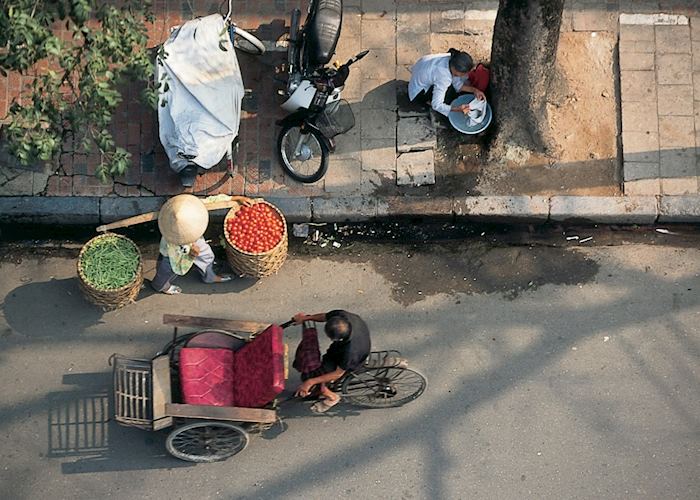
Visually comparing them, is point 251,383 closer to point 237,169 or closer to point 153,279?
point 153,279

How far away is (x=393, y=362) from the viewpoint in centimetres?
804

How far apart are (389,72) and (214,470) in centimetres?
479

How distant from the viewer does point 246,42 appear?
9422 millimetres

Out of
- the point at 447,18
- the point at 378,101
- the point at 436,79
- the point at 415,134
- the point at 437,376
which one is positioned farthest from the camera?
the point at 447,18

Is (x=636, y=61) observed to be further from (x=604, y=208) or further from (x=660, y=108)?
(x=604, y=208)

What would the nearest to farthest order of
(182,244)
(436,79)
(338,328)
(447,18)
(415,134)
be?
(338,328) < (182,244) < (436,79) < (415,134) < (447,18)

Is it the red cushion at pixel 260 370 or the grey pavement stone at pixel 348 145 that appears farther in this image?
the grey pavement stone at pixel 348 145

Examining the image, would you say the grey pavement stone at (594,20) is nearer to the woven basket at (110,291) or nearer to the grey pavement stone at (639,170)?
the grey pavement stone at (639,170)

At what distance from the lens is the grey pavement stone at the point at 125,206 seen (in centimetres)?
921

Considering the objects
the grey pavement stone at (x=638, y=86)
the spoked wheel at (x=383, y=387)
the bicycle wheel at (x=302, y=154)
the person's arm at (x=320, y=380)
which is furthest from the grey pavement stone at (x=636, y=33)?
the person's arm at (x=320, y=380)

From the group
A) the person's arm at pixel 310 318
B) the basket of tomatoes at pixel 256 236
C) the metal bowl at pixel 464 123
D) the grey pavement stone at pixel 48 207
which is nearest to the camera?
the person's arm at pixel 310 318

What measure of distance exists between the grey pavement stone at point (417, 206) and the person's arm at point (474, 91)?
1158mm

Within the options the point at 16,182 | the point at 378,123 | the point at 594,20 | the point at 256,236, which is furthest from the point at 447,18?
the point at 16,182

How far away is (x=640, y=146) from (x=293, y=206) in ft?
12.9
